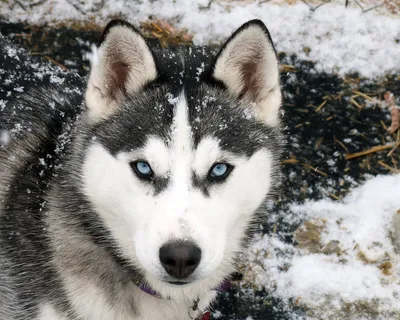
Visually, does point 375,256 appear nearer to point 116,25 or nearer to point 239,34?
point 239,34

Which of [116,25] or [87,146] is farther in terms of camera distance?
[87,146]

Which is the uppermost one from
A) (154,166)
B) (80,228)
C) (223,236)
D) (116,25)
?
(116,25)

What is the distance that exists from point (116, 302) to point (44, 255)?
0.42m

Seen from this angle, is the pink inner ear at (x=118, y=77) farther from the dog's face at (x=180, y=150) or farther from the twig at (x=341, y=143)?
the twig at (x=341, y=143)

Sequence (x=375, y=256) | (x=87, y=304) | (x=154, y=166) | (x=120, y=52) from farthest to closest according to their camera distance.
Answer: (x=375, y=256) < (x=87, y=304) < (x=120, y=52) < (x=154, y=166)

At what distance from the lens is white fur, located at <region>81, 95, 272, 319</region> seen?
79.4 inches

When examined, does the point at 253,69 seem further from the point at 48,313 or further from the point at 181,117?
the point at 48,313

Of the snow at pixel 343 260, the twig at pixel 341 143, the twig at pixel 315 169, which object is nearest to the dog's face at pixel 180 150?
the snow at pixel 343 260

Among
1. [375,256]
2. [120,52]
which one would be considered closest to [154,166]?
[120,52]

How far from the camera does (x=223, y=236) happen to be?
2.13m

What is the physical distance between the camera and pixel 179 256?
1972mm

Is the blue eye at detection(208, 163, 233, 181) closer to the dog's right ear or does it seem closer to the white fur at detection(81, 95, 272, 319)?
the white fur at detection(81, 95, 272, 319)

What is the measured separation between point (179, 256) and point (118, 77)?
91 centimetres

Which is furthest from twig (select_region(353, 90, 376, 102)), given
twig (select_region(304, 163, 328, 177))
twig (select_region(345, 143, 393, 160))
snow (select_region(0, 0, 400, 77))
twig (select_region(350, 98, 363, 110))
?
twig (select_region(304, 163, 328, 177))
